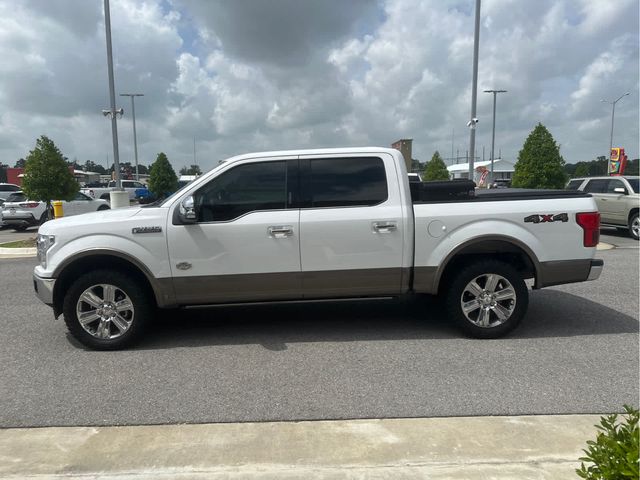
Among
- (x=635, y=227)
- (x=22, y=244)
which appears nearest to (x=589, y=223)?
(x=635, y=227)

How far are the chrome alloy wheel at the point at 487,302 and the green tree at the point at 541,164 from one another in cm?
1398

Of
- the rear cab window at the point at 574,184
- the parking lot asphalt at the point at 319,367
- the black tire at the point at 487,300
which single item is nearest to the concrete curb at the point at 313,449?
the parking lot asphalt at the point at 319,367

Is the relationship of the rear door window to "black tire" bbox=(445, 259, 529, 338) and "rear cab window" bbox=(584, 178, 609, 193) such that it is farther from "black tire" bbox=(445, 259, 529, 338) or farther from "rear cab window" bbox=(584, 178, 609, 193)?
"rear cab window" bbox=(584, 178, 609, 193)

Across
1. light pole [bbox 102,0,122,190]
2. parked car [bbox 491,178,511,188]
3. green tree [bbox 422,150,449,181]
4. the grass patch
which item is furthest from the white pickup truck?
green tree [bbox 422,150,449,181]

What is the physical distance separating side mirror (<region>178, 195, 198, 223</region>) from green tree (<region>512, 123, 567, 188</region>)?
15607 mm

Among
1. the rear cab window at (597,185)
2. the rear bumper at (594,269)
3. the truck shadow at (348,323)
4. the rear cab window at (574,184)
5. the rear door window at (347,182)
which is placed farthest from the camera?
the rear cab window at (574,184)

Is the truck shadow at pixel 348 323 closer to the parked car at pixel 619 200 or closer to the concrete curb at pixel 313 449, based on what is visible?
the concrete curb at pixel 313 449

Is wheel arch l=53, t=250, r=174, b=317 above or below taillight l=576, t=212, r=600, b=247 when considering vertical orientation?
below

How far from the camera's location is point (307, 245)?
4.88 m

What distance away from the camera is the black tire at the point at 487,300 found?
5.04m

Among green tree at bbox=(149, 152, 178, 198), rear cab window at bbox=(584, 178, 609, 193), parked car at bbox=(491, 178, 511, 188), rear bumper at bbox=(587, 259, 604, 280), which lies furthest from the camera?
green tree at bbox=(149, 152, 178, 198)

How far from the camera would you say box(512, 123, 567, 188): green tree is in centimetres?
1747

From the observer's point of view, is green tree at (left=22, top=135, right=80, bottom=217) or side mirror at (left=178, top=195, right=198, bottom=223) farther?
green tree at (left=22, top=135, right=80, bottom=217)

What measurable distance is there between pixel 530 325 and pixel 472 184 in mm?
1792
